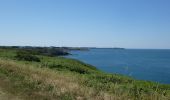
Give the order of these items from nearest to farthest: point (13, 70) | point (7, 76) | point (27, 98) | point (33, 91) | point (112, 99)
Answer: point (112, 99) < point (27, 98) < point (33, 91) < point (7, 76) < point (13, 70)

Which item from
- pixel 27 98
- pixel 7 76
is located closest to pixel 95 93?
pixel 27 98

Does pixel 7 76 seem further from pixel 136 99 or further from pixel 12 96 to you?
pixel 136 99

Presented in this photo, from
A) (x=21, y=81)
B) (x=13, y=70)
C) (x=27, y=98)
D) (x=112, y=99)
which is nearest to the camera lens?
(x=112, y=99)

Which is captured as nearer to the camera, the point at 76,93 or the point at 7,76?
the point at 76,93

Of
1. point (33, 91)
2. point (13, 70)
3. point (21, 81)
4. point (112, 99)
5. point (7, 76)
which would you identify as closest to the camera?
point (112, 99)

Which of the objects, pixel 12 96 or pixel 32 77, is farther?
pixel 32 77

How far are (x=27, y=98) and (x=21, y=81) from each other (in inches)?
162

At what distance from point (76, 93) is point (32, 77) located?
4.77 metres

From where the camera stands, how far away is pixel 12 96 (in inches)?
485

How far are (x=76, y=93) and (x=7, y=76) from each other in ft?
22.6

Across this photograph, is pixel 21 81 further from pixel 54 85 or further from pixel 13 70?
pixel 13 70

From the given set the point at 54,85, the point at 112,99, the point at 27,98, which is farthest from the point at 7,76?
the point at 112,99

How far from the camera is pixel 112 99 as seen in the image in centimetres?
1115

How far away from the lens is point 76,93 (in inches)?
488
